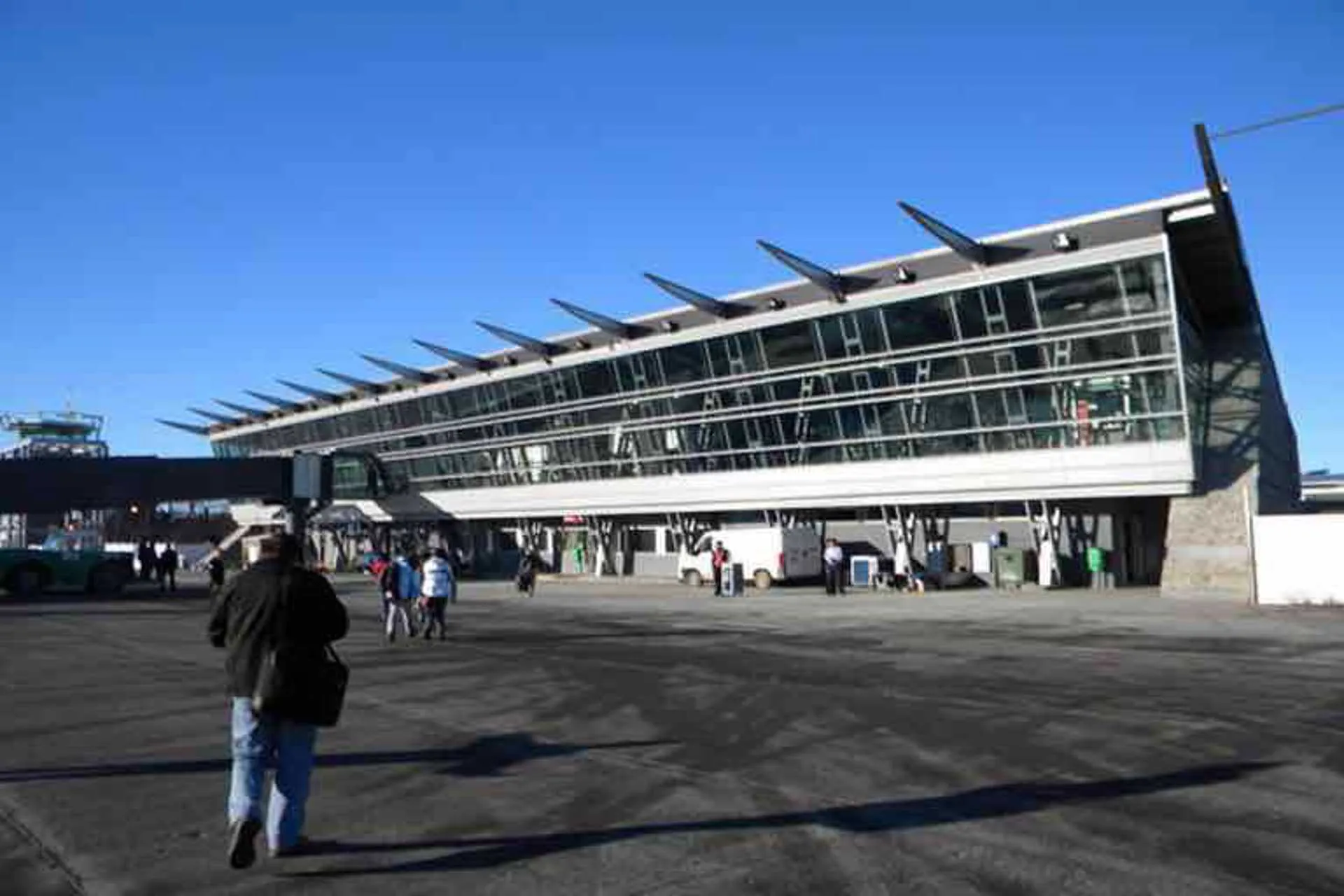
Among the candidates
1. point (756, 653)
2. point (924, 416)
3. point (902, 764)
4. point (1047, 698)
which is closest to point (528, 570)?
point (924, 416)

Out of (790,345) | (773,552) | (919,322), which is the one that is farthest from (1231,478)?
(790,345)

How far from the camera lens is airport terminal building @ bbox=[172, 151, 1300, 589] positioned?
32625 mm

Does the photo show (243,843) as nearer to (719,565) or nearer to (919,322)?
(719,565)

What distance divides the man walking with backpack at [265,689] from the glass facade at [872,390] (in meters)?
31.5

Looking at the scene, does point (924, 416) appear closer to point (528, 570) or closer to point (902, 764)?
point (528, 570)

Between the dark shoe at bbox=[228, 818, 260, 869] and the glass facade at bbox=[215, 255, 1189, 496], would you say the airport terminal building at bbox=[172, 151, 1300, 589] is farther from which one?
the dark shoe at bbox=[228, 818, 260, 869]

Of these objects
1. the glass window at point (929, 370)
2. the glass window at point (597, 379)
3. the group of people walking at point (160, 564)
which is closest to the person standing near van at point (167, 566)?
the group of people walking at point (160, 564)

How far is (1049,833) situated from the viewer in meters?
5.75

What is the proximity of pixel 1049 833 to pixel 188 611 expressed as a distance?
25.6 meters

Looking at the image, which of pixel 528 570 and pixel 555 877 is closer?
pixel 555 877

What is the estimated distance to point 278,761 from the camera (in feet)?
17.7

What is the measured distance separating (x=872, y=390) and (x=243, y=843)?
1432 inches

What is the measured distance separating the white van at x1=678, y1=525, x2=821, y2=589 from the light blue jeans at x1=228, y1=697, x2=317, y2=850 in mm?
32489

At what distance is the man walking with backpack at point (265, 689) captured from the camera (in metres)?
5.23
